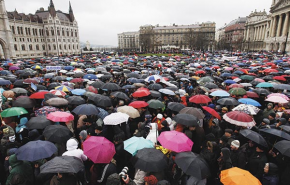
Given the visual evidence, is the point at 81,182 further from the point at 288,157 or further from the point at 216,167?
the point at 288,157

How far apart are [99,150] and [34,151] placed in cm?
127

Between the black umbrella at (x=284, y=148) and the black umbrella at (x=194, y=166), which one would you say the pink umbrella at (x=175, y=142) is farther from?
the black umbrella at (x=284, y=148)

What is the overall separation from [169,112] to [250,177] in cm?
456

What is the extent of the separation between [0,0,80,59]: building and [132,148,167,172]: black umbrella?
63276 mm

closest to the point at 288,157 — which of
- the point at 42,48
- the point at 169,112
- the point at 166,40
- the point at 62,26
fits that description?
the point at 169,112

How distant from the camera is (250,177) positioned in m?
3.08

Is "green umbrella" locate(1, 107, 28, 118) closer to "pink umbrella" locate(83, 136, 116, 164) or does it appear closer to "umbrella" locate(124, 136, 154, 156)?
"pink umbrella" locate(83, 136, 116, 164)

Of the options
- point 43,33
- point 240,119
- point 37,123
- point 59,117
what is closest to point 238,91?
point 240,119

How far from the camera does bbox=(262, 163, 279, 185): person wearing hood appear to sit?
3.54 m

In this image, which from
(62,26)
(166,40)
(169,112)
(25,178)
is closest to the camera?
(25,178)

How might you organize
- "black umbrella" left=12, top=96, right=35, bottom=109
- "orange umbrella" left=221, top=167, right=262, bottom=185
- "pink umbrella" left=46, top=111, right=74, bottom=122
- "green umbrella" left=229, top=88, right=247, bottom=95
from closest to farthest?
"orange umbrella" left=221, top=167, right=262, bottom=185
"pink umbrella" left=46, top=111, right=74, bottom=122
"black umbrella" left=12, top=96, right=35, bottom=109
"green umbrella" left=229, top=88, right=247, bottom=95

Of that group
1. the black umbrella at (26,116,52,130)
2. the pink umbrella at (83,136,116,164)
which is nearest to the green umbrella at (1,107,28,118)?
the black umbrella at (26,116,52,130)

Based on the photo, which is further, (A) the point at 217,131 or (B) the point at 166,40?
(B) the point at 166,40

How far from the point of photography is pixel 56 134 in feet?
15.3
